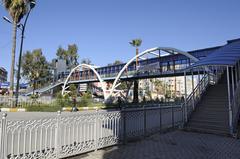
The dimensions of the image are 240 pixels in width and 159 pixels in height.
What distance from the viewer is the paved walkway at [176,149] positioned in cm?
662

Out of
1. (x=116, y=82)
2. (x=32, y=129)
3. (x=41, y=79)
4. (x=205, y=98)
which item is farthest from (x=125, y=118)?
(x=41, y=79)

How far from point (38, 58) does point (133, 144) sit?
5907 centimetres

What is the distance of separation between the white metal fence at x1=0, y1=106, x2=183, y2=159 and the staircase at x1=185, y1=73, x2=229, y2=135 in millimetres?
2775

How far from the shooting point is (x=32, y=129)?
536 cm

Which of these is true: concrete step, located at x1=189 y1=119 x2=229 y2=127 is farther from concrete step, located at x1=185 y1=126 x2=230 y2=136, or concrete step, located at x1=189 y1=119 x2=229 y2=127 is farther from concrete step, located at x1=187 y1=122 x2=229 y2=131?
concrete step, located at x1=185 y1=126 x2=230 y2=136

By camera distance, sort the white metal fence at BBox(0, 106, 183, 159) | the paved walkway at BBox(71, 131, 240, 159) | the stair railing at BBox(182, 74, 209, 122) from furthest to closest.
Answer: the stair railing at BBox(182, 74, 209, 122), the paved walkway at BBox(71, 131, 240, 159), the white metal fence at BBox(0, 106, 183, 159)

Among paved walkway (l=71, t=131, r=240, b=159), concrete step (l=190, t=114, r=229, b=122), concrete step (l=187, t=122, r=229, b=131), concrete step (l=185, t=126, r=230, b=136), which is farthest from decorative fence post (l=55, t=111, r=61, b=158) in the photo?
concrete step (l=190, t=114, r=229, b=122)

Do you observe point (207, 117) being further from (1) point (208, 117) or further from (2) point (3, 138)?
(2) point (3, 138)

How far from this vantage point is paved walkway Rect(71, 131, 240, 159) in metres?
6.62

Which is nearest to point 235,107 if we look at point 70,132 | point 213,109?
point 213,109

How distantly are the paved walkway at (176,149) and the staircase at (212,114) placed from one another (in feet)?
3.58

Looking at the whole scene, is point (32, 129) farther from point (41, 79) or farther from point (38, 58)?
point (41, 79)

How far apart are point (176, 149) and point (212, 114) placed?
15.7 ft

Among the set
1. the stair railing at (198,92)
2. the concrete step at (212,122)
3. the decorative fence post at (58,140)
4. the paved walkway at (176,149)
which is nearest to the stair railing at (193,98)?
the stair railing at (198,92)
